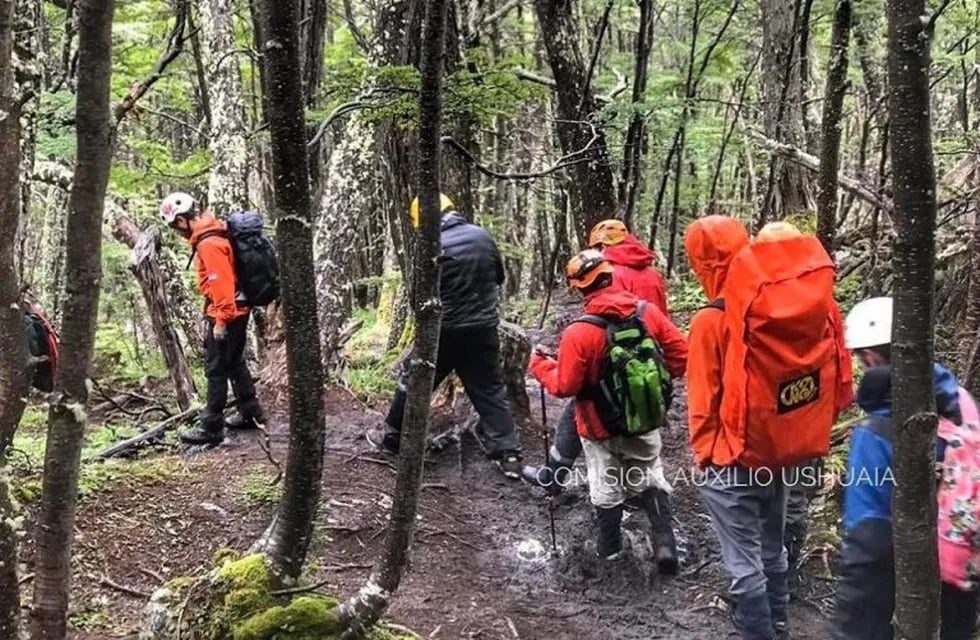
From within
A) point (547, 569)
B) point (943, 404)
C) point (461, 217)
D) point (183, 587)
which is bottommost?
point (547, 569)

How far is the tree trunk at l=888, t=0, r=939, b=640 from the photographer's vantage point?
2371 millimetres

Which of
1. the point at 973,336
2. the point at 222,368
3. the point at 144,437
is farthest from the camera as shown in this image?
the point at 144,437

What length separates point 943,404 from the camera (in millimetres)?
3676

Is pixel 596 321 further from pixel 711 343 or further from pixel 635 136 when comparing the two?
pixel 635 136

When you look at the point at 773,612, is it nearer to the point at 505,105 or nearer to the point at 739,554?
the point at 739,554

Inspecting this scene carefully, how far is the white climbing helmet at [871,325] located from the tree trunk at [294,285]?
2425mm

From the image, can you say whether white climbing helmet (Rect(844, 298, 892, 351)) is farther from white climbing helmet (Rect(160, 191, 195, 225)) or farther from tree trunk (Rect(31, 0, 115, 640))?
white climbing helmet (Rect(160, 191, 195, 225))

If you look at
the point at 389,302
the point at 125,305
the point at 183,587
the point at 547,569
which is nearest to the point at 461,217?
the point at 547,569

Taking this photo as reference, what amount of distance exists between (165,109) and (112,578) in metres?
18.2

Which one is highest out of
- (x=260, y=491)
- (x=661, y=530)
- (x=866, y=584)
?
(x=866, y=584)

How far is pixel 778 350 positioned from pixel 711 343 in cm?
36

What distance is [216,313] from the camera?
304 inches

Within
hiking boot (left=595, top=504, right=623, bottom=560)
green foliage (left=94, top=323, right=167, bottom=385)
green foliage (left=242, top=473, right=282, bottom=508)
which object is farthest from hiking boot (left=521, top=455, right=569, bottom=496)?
green foliage (left=94, top=323, right=167, bottom=385)

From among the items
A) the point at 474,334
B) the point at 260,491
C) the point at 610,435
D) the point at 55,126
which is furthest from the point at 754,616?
the point at 55,126
